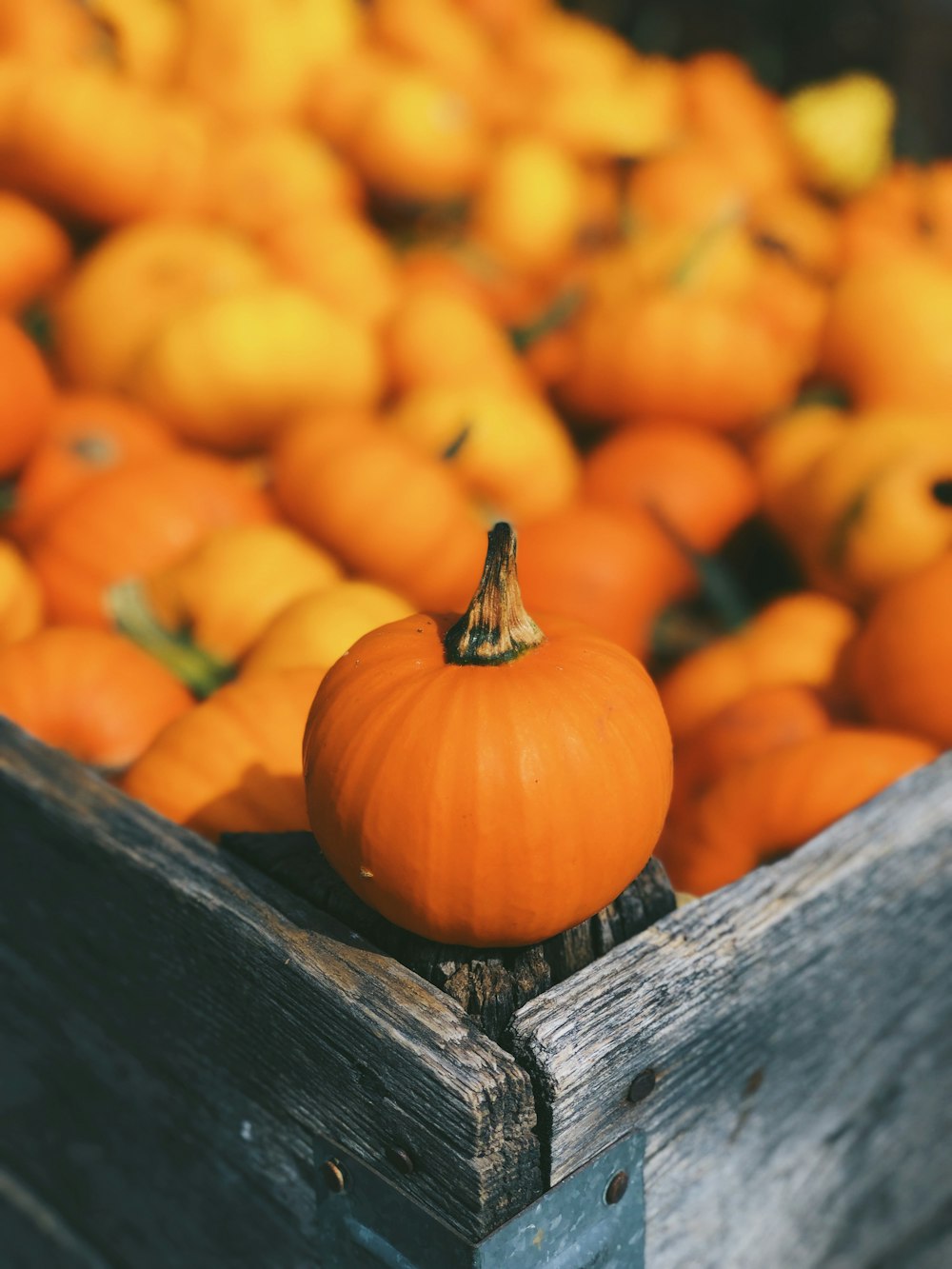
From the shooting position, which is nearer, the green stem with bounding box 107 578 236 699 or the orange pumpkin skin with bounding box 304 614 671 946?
the orange pumpkin skin with bounding box 304 614 671 946

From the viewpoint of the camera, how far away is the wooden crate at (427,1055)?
2.36ft

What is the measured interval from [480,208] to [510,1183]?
2024 mm

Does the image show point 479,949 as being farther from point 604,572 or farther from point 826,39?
point 826,39

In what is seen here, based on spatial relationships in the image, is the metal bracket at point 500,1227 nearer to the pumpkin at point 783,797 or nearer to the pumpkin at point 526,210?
the pumpkin at point 783,797

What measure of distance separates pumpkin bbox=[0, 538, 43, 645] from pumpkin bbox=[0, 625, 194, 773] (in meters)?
0.18

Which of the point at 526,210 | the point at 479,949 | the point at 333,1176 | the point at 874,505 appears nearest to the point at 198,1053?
the point at 333,1176

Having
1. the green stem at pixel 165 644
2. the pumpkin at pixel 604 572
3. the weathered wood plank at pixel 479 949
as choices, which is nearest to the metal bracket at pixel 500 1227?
the weathered wood plank at pixel 479 949

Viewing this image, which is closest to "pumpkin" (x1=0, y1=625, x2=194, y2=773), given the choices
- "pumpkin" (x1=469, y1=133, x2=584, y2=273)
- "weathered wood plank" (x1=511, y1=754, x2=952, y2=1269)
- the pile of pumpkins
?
the pile of pumpkins

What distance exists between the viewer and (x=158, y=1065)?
3.13 feet

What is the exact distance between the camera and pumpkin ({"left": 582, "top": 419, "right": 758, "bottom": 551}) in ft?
5.71

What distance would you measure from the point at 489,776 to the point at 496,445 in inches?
44.1

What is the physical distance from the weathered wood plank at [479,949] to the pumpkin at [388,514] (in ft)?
2.37

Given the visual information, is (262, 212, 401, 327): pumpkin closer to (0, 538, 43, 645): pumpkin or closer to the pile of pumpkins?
the pile of pumpkins

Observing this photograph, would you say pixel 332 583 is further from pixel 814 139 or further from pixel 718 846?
pixel 814 139
